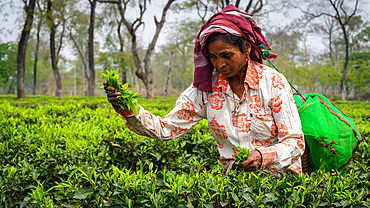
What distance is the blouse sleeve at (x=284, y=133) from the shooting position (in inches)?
60.6

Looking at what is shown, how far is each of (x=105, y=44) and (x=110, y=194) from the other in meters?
30.6

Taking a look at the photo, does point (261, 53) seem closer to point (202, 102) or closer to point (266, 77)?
point (266, 77)

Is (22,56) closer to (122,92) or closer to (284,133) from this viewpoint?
(122,92)

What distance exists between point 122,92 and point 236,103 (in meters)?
0.75

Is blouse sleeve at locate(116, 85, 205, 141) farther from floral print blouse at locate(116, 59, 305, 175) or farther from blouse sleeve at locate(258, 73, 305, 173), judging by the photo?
blouse sleeve at locate(258, 73, 305, 173)

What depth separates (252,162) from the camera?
1.43 m

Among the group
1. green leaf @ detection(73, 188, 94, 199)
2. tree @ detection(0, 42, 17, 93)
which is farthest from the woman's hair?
tree @ detection(0, 42, 17, 93)

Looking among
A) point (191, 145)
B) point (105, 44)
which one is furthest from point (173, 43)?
point (191, 145)

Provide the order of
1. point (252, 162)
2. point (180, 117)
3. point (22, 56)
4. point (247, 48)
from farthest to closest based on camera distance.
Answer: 1. point (22, 56)
2. point (180, 117)
3. point (247, 48)
4. point (252, 162)

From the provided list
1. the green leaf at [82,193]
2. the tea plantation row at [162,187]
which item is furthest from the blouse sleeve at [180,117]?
the green leaf at [82,193]

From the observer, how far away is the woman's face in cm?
169

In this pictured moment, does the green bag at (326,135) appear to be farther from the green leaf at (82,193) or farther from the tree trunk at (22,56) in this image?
the tree trunk at (22,56)

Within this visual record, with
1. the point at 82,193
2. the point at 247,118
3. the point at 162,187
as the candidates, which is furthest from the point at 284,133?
the point at 82,193

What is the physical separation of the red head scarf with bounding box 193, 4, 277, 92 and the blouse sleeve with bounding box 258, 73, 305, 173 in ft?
0.85
